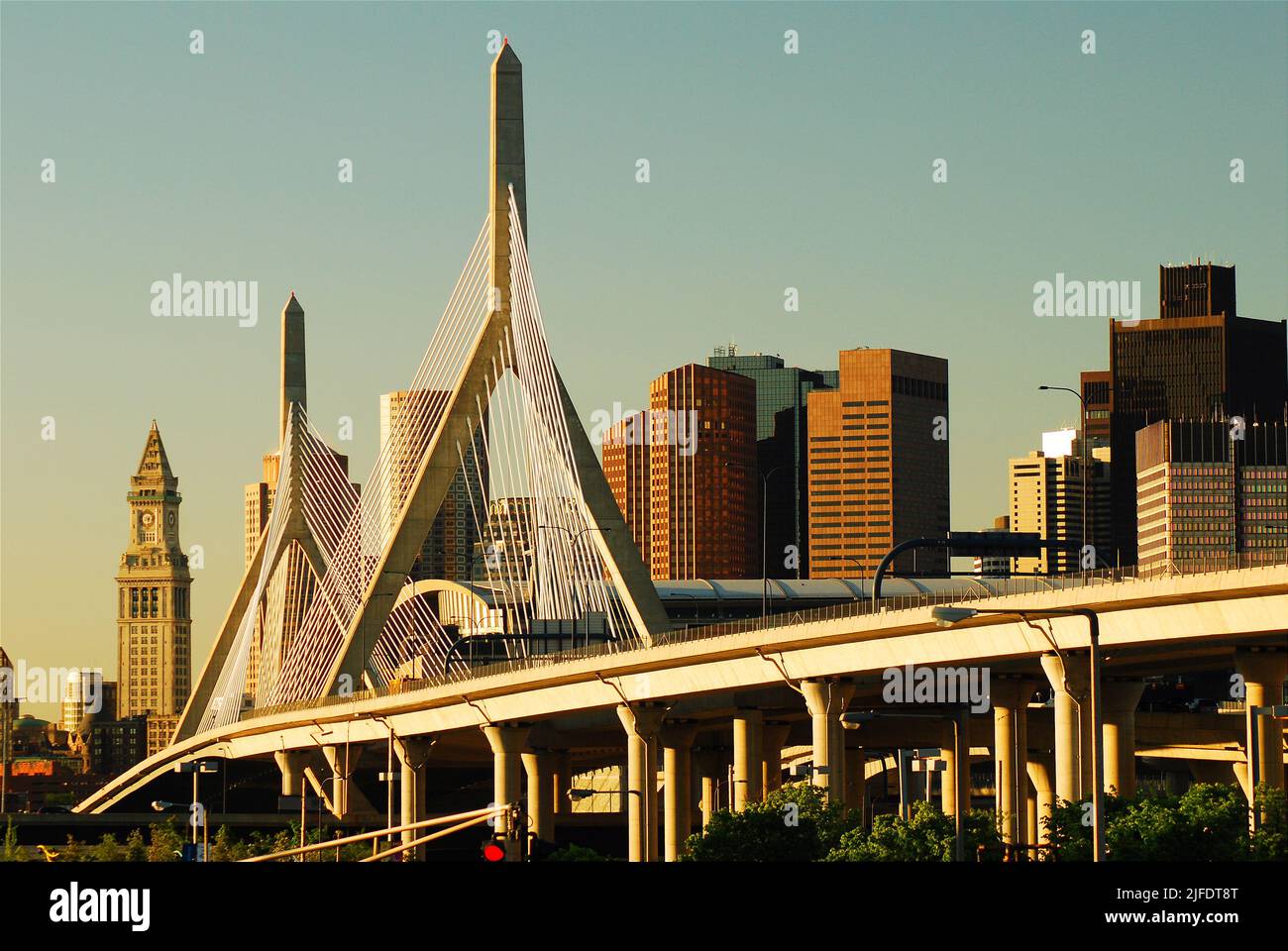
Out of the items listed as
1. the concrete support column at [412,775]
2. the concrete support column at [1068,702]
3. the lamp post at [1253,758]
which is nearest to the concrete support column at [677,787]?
the concrete support column at [412,775]

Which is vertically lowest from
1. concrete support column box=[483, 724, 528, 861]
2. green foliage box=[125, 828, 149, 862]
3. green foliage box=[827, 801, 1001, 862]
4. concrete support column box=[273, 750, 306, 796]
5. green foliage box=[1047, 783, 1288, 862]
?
concrete support column box=[273, 750, 306, 796]

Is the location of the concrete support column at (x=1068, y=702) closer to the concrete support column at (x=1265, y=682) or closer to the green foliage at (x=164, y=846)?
the concrete support column at (x=1265, y=682)

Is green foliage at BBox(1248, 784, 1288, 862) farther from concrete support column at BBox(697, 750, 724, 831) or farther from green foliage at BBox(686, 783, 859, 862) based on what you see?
concrete support column at BBox(697, 750, 724, 831)

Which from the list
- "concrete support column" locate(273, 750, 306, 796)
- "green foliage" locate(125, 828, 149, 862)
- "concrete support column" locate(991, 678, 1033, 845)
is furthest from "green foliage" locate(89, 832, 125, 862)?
"concrete support column" locate(273, 750, 306, 796)
